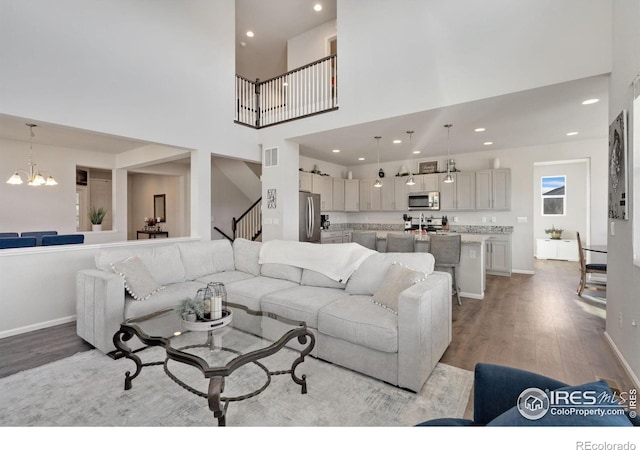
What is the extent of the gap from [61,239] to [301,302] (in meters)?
3.74

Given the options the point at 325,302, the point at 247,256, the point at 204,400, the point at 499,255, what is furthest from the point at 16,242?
the point at 499,255

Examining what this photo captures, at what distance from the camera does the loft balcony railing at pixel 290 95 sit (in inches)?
203

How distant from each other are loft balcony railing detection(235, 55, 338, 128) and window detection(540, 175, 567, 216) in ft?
23.1

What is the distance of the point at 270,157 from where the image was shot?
5.72 metres

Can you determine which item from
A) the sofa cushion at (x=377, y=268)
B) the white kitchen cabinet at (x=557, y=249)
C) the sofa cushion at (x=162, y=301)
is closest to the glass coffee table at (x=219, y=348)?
the sofa cushion at (x=162, y=301)

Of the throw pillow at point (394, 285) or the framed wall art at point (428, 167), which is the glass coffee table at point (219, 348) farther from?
the framed wall art at point (428, 167)

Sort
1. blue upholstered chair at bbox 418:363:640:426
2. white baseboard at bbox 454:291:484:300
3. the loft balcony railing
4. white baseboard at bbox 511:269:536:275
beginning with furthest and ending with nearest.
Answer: white baseboard at bbox 511:269:536:275 → the loft balcony railing → white baseboard at bbox 454:291:484:300 → blue upholstered chair at bbox 418:363:640:426

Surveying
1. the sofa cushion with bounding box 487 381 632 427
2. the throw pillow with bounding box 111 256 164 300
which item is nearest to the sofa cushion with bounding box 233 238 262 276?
the throw pillow with bounding box 111 256 164 300

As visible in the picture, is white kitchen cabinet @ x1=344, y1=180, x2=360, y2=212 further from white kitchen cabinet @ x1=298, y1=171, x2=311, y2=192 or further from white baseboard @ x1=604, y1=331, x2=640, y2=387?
white baseboard @ x1=604, y1=331, x2=640, y2=387

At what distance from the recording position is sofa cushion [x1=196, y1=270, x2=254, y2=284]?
3635 millimetres

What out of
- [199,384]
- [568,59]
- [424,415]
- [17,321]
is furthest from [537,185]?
[17,321]

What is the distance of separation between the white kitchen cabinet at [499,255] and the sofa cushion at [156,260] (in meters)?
5.99

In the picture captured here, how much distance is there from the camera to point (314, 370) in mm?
2422

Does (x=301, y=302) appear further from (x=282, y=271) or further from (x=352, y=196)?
(x=352, y=196)
